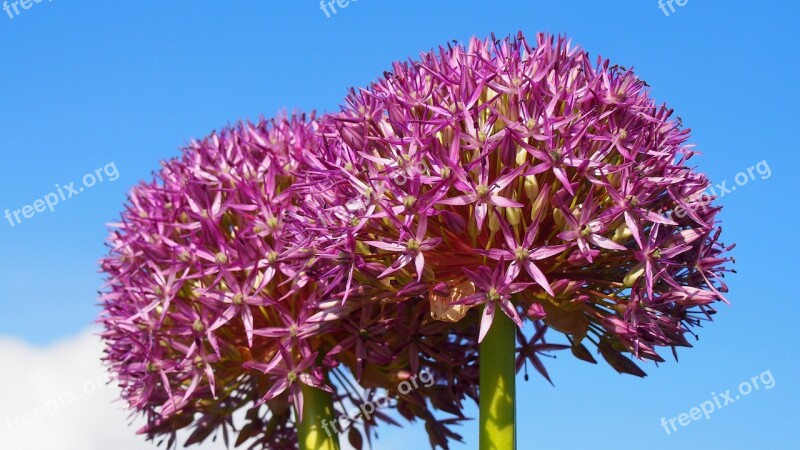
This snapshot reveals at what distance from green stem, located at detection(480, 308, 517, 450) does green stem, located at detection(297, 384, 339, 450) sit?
1241 millimetres

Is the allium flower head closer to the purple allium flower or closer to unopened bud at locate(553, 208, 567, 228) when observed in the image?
the purple allium flower

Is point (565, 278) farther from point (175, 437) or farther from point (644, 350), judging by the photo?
point (175, 437)

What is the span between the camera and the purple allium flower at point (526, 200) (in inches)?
193

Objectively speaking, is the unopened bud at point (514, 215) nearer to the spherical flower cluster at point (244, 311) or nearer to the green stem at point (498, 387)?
the green stem at point (498, 387)

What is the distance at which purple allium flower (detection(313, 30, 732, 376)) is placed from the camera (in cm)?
489

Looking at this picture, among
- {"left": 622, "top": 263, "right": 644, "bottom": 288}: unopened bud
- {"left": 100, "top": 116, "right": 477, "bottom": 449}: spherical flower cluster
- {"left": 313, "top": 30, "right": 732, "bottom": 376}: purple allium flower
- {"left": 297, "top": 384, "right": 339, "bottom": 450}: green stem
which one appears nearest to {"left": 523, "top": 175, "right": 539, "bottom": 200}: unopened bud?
{"left": 313, "top": 30, "right": 732, "bottom": 376}: purple allium flower

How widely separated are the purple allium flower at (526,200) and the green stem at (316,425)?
0.98 meters

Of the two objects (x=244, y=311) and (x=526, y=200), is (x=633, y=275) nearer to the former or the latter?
(x=526, y=200)

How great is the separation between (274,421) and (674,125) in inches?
125

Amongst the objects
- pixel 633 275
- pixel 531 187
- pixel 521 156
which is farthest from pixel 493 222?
pixel 633 275

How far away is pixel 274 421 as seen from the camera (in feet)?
22.5

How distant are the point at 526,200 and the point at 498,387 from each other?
936 millimetres

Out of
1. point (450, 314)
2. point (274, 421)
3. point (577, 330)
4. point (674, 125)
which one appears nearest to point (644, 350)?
point (577, 330)

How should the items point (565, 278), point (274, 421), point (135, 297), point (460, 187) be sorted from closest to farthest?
point (460, 187)
point (565, 278)
point (135, 297)
point (274, 421)
